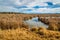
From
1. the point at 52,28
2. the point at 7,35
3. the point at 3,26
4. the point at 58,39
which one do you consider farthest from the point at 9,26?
the point at 58,39

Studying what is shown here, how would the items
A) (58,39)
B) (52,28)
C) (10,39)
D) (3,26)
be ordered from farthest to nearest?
(52,28), (3,26), (58,39), (10,39)

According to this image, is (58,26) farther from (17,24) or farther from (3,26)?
(3,26)

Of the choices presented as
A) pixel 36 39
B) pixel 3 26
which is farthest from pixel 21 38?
pixel 3 26

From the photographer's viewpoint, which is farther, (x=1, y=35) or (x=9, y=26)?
(x=9, y=26)

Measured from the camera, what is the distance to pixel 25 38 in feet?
45.4

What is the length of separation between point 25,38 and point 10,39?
1.21 m

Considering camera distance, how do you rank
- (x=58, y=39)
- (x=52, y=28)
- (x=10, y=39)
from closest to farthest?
(x=10, y=39) → (x=58, y=39) → (x=52, y=28)

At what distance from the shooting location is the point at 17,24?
22.4 metres

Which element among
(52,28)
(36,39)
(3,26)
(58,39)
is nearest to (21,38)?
(36,39)

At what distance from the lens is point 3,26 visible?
20938 millimetres

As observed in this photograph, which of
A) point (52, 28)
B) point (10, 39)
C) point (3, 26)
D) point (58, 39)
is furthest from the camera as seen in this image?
point (52, 28)

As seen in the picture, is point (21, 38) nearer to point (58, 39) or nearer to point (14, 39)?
point (14, 39)

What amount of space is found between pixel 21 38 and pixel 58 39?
2.99 m

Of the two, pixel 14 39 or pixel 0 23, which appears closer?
pixel 14 39
